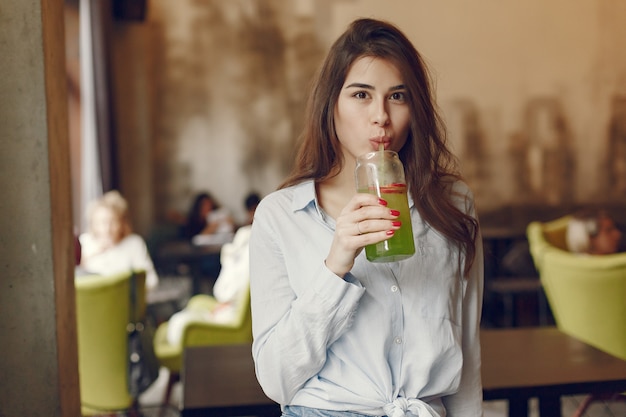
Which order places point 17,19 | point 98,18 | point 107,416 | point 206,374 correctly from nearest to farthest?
point 17,19 → point 206,374 → point 107,416 → point 98,18

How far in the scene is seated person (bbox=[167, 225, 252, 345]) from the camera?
12.9 feet

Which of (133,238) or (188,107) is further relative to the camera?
(188,107)

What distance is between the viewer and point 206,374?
2.09m

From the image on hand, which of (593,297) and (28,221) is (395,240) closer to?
(28,221)

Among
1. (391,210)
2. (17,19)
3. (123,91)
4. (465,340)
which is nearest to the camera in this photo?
(391,210)

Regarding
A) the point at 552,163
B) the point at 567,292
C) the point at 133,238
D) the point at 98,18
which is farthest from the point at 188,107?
the point at 567,292

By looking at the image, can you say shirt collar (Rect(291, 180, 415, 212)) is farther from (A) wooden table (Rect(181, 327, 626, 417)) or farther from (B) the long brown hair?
(A) wooden table (Rect(181, 327, 626, 417))

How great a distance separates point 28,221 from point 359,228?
0.84m

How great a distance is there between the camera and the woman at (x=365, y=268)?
1.27 meters

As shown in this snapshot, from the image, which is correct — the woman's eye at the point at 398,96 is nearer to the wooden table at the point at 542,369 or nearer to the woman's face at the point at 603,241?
the wooden table at the point at 542,369

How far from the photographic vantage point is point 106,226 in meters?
4.84

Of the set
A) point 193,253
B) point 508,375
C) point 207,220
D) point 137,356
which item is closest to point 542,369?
point 508,375

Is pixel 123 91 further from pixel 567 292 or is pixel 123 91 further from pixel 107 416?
pixel 567 292

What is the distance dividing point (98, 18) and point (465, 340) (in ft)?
20.4
